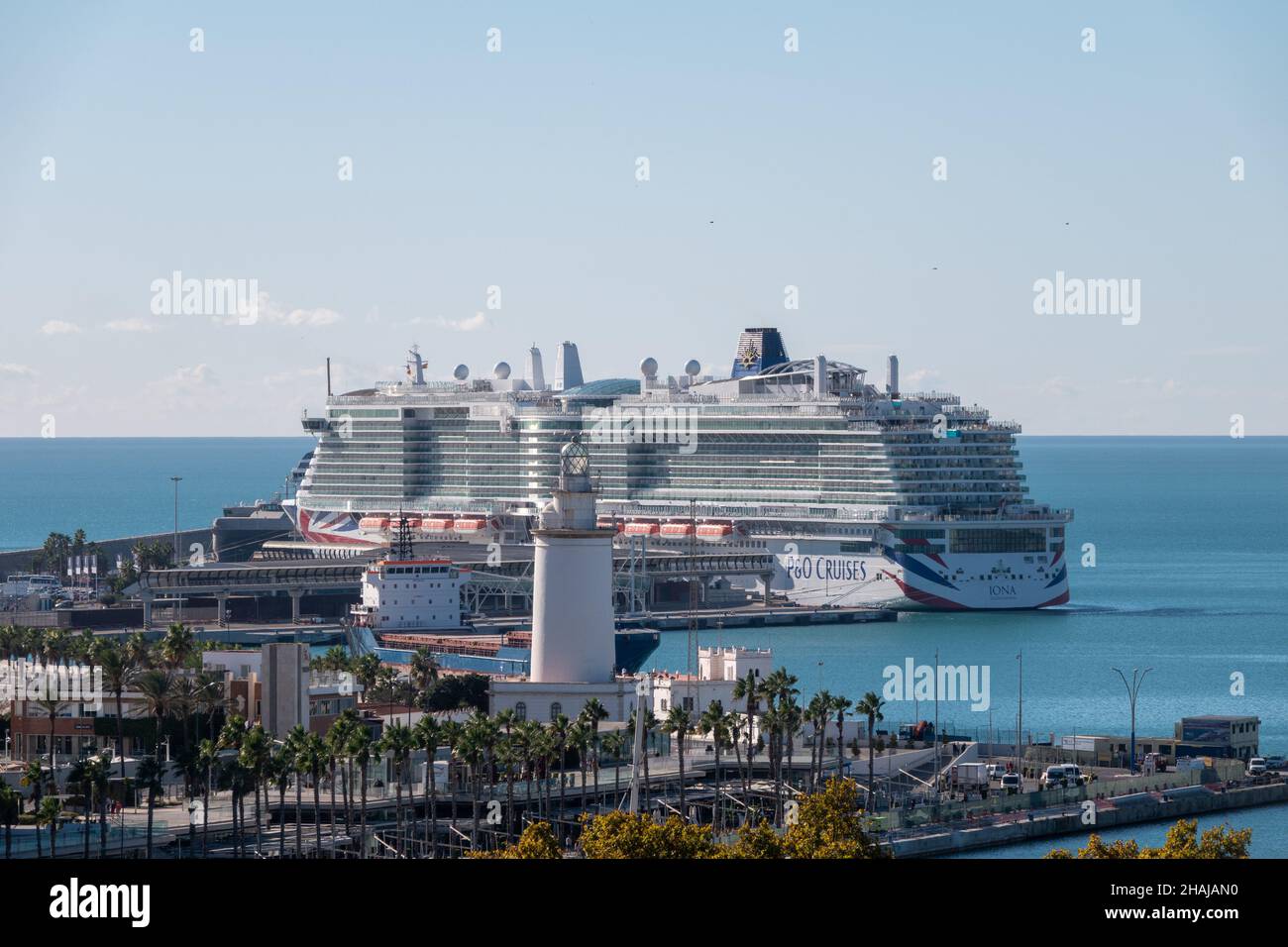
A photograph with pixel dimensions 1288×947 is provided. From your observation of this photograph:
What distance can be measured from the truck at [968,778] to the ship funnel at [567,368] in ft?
268

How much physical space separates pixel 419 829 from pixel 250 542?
95981 millimetres

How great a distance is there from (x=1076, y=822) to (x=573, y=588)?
11970mm

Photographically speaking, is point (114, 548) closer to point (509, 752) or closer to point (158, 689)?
point (158, 689)

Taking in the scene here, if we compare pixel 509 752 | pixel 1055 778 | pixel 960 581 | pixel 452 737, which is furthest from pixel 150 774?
pixel 960 581

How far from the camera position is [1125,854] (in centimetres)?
2580

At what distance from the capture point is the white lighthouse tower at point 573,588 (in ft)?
155

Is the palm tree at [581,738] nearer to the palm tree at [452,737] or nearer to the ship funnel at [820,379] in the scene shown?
the palm tree at [452,737]

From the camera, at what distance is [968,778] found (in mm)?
51906

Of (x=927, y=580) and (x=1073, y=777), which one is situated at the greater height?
(x=927, y=580)

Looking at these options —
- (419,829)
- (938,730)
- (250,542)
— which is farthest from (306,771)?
(250,542)

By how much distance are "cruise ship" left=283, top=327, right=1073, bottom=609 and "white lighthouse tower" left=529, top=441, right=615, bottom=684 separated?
39.5 metres

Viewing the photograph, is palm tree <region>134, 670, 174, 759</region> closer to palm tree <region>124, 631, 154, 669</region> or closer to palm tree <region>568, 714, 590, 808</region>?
palm tree <region>124, 631, 154, 669</region>

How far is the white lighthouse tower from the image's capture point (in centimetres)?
4725
